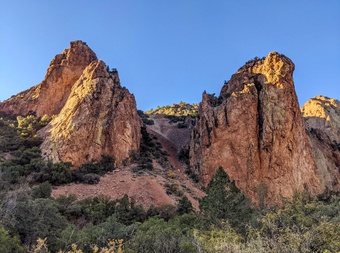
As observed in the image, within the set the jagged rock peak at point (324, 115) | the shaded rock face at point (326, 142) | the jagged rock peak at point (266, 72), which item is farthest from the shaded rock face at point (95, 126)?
the jagged rock peak at point (324, 115)

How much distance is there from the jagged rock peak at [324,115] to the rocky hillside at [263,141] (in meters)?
16.5

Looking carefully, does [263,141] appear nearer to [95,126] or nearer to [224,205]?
[224,205]

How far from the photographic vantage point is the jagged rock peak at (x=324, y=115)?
59.5m

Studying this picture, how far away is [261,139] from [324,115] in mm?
30932

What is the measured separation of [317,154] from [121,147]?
28148mm

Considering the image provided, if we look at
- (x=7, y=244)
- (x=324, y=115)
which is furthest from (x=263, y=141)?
(x=7, y=244)

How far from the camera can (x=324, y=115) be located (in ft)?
209

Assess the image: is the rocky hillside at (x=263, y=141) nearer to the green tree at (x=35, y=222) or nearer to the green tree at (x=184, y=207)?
the green tree at (x=184, y=207)

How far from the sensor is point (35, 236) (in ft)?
57.2

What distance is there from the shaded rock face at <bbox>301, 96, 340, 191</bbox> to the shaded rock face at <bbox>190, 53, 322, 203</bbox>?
2.92m

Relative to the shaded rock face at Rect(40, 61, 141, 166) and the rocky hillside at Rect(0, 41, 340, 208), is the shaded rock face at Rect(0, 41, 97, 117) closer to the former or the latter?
the rocky hillside at Rect(0, 41, 340, 208)

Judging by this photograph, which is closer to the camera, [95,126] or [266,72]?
[95,126]

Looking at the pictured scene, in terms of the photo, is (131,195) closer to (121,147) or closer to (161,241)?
(121,147)

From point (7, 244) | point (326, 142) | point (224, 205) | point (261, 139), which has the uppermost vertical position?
point (326, 142)
